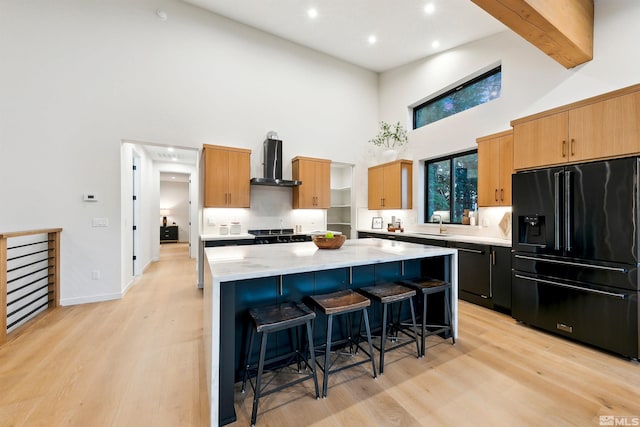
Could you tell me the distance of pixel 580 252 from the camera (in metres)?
2.49

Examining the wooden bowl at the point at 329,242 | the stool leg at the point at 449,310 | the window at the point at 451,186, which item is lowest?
the stool leg at the point at 449,310

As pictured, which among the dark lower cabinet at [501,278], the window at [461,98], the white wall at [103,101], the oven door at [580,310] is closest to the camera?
the oven door at [580,310]

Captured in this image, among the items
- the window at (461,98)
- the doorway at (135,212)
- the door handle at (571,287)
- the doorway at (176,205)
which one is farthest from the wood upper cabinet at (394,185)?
the doorway at (176,205)

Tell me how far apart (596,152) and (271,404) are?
3541mm

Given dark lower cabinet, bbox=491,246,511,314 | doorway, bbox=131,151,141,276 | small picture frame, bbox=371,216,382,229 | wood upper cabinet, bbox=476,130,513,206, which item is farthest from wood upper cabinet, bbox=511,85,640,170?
doorway, bbox=131,151,141,276

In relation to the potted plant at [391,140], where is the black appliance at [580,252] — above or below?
below

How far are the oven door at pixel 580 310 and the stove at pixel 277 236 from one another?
313cm

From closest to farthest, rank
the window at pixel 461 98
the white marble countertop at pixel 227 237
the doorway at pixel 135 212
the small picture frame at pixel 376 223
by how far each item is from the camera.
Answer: the white marble countertop at pixel 227 237, the window at pixel 461 98, the doorway at pixel 135 212, the small picture frame at pixel 376 223

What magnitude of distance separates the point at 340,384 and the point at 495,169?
11.1 feet

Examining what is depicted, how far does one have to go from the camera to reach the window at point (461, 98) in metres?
4.14

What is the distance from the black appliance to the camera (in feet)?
7.34

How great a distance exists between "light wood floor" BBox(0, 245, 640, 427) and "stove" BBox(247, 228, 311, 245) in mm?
1785

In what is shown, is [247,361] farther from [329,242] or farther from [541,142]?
[541,142]

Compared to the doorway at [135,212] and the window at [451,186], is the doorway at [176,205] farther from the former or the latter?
the window at [451,186]
